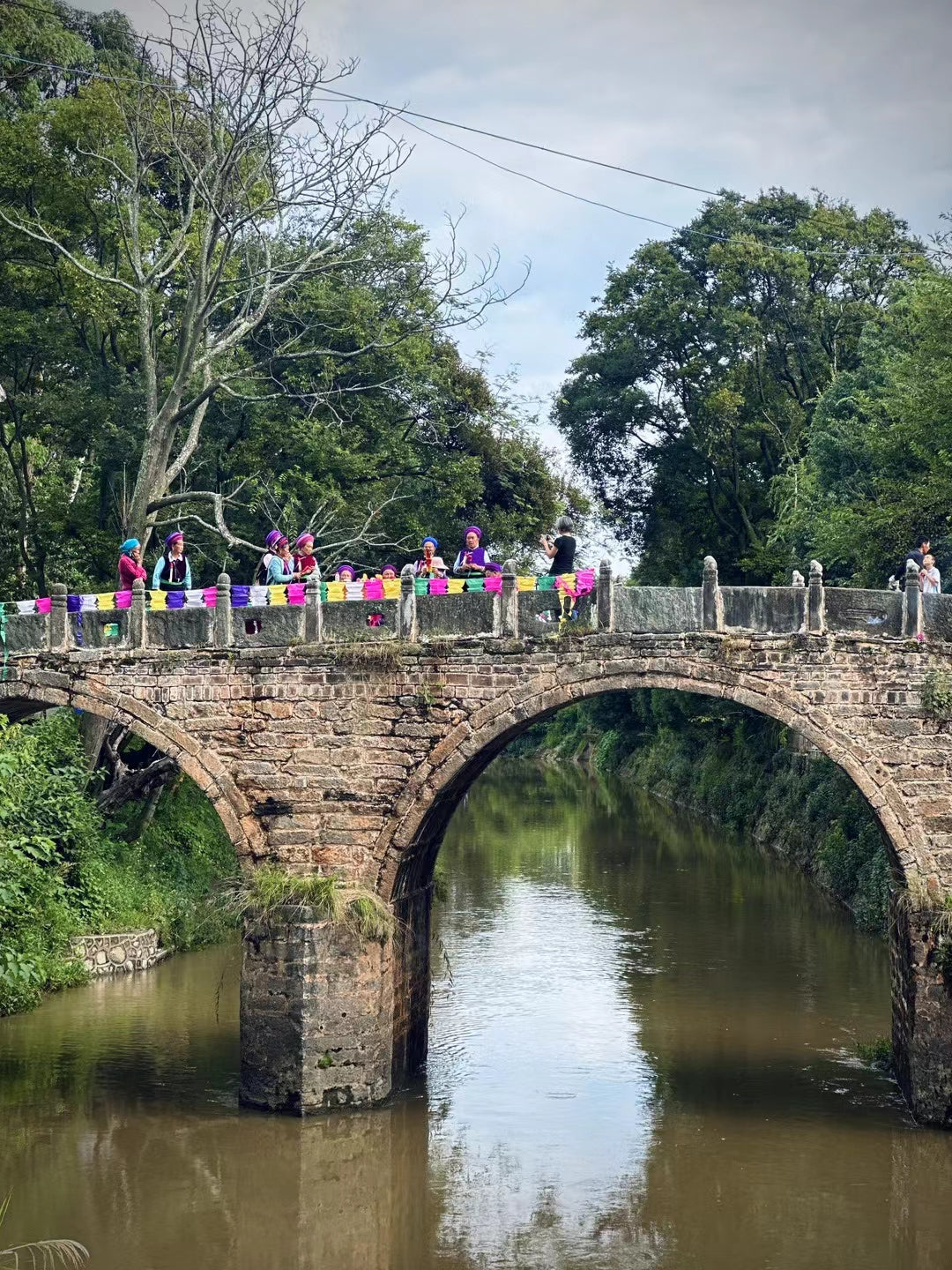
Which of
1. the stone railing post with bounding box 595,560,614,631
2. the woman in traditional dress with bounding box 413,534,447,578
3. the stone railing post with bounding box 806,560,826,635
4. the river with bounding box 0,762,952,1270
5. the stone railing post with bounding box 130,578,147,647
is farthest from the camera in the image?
the woman in traditional dress with bounding box 413,534,447,578

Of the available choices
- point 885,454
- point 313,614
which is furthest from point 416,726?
point 885,454

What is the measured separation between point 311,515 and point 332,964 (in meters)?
13.6

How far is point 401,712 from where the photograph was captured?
16.6 meters

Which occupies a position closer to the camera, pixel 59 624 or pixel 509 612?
pixel 509 612

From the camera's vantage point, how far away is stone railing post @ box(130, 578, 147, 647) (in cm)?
1723

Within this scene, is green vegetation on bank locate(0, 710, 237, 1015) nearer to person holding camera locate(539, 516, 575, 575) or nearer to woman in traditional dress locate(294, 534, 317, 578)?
woman in traditional dress locate(294, 534, 317, 578)

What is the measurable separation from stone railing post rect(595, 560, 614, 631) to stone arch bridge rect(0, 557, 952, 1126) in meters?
0.02

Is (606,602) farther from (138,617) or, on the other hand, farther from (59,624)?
(59,624)

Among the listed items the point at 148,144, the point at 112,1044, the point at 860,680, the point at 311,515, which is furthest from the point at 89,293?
the point at 860,680

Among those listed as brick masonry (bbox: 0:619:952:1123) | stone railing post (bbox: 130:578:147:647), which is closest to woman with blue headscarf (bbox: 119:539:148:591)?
stone railing post (bbox: 130:578:147:647)

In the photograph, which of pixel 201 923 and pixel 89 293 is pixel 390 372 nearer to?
pixel 89 293

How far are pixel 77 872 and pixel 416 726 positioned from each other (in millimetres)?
8943

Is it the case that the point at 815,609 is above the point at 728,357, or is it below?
below

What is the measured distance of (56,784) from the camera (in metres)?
22.4
